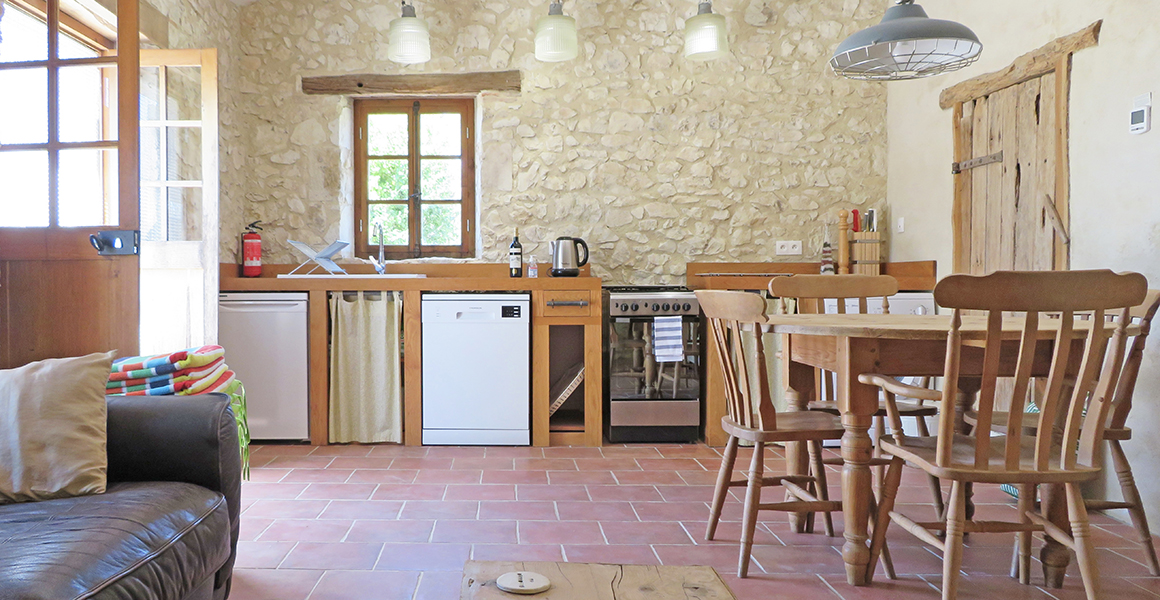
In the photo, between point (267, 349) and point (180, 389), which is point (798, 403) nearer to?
point (180, 389)

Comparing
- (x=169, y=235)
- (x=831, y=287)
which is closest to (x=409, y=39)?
(x=169, y=235)

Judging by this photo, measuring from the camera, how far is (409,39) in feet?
14.0

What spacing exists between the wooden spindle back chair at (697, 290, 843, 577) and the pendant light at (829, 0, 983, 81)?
0.82 metres

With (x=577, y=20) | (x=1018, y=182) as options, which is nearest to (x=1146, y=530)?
(x=1018, y=182)

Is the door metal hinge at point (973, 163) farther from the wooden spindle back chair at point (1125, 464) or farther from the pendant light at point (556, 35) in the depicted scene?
the pendant light at point (556, 35)

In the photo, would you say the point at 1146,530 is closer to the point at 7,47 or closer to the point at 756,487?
the point at 756,487

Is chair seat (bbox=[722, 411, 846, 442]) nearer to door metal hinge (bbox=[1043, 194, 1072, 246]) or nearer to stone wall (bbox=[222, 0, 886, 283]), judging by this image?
door metal hinge (bbox=[1043, 194, 1072, 246])

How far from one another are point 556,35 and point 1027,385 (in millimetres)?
3162

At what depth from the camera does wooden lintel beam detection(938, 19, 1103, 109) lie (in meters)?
3.04

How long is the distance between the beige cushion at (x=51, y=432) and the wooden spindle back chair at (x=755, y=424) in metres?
1.73

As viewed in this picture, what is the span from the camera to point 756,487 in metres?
2.29

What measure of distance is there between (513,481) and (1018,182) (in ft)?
9.00

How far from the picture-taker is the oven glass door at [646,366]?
13.4 feet

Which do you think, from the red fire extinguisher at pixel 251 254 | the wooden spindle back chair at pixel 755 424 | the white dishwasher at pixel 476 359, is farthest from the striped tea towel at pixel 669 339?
the red fire extinguisher at pixel 251 254
